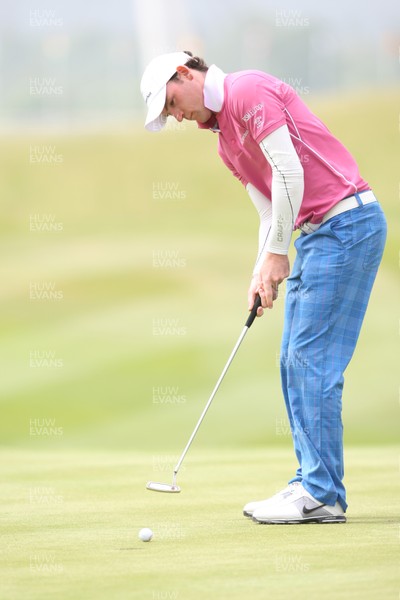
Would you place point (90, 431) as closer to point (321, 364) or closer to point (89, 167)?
point (321, 364)

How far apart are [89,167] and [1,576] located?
61.0 ft

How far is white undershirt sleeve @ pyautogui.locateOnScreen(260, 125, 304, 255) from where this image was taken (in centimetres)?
443

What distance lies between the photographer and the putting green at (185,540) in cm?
322

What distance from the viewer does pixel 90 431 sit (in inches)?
401

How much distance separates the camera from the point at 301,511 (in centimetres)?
460

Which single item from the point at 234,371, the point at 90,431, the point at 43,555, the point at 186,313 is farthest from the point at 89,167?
the point at 43,555

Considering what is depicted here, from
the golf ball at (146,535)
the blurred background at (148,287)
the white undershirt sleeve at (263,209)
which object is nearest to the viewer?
the golf ball at (146,535)

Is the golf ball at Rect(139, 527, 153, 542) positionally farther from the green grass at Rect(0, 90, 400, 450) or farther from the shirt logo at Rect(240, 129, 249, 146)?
the green grass at Rect(0, 90, 400, 450)

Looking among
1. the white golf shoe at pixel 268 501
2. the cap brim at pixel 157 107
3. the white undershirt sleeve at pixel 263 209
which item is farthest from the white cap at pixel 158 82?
the white golf shoe at pixel 268 501

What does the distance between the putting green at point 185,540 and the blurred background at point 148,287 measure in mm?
2980

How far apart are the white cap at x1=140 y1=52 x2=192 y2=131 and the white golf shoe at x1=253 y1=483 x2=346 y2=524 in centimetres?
152

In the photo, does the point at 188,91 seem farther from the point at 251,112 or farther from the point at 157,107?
the point at 251,112

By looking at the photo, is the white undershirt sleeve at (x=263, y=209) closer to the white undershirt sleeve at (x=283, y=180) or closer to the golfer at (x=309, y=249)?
the golfer at (x=309, y=249)

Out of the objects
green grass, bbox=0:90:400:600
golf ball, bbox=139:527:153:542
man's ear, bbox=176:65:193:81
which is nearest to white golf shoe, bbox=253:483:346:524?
green grass, bbox=0:90:400:600
